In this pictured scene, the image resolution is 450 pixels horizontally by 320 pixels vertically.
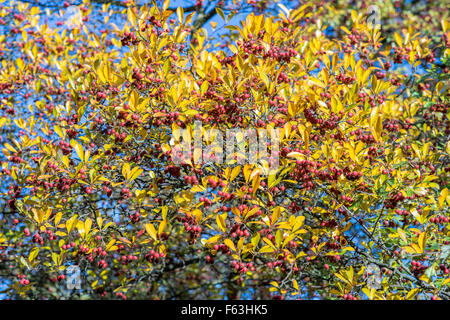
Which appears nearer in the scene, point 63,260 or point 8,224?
point 63,260

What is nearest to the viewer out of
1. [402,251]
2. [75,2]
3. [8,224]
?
[402,251]

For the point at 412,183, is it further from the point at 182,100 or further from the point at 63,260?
the point at 63,260

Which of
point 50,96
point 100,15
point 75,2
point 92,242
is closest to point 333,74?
point 92,242

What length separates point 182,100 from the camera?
2926mm

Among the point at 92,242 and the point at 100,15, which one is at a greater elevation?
the point at 100,15

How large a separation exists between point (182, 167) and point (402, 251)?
160cm

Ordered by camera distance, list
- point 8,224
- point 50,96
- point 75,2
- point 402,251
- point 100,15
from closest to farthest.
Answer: point 402,251, point 50,96, point 8,224, point 100,15, point 75,2

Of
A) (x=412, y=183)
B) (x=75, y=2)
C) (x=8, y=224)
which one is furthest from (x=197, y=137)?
(x=75, y=2)

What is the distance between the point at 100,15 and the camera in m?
6.16

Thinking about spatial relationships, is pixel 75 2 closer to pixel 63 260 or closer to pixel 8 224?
pixel 8 224

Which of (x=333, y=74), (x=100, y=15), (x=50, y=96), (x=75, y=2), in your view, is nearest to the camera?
(x=333, y=74)
